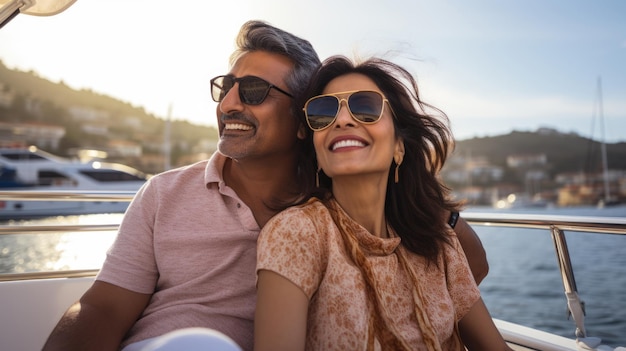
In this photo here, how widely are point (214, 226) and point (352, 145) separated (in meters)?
0.54

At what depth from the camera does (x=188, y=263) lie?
5.53ft

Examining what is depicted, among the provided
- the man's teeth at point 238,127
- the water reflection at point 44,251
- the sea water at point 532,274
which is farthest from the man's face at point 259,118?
the water reflection at point 44,251

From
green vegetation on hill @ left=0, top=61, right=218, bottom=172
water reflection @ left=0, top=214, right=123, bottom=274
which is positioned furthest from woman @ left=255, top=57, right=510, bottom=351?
green vegetation on hill @ left=0, top=61, right=218, bottom=172

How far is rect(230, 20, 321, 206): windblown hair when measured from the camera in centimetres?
196

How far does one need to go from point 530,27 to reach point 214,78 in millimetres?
53930

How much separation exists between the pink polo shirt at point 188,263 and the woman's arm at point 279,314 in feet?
1.16

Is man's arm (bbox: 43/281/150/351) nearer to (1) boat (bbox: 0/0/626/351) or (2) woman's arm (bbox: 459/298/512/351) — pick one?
(1) boat (bbox: 0/0/626/351)

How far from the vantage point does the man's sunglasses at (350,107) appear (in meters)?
1.57

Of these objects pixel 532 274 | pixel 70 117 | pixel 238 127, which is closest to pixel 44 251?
pixel 238 127

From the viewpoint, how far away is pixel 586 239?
89.0 feet

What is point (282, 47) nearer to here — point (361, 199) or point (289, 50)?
point (289, 50)

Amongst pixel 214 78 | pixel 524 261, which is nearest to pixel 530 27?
pixel 524 261

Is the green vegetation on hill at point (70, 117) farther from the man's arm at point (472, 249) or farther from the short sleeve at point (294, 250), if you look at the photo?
the short sleeve at point (294, 250)

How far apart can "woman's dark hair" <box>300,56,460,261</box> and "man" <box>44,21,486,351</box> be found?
16cm
